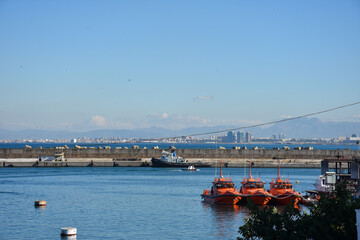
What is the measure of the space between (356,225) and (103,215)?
32139 mm

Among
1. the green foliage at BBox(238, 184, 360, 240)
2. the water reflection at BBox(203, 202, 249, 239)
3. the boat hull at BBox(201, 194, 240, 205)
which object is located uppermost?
the green foliage at BBox(238, 184, 360, 240)

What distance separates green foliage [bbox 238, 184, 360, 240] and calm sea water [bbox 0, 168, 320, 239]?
52.9 feet

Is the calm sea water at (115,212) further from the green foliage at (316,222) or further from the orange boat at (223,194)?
the green foliage at (316,222)

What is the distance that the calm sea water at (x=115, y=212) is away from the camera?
45.2 m

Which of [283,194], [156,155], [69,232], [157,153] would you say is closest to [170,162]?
[156,155]

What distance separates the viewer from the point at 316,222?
25766 millimetres

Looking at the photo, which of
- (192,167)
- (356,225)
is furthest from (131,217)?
(192,167)

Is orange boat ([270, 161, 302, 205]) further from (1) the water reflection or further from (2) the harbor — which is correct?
(2) the harbor

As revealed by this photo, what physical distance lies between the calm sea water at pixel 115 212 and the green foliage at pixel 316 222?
1613 cm

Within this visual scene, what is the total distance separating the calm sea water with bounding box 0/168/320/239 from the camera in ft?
148

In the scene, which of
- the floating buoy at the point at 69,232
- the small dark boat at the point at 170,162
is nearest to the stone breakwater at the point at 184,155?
the small dark boat at the point at 170,162

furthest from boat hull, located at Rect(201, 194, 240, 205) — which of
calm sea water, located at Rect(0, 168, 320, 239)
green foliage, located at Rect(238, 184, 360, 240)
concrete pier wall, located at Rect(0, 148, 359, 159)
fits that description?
concrete pier wall, located at Rect(0, 148, 359, 159)

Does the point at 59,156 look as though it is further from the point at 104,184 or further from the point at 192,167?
the point at 104,184

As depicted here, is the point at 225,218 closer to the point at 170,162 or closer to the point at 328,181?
the point at 328,181
